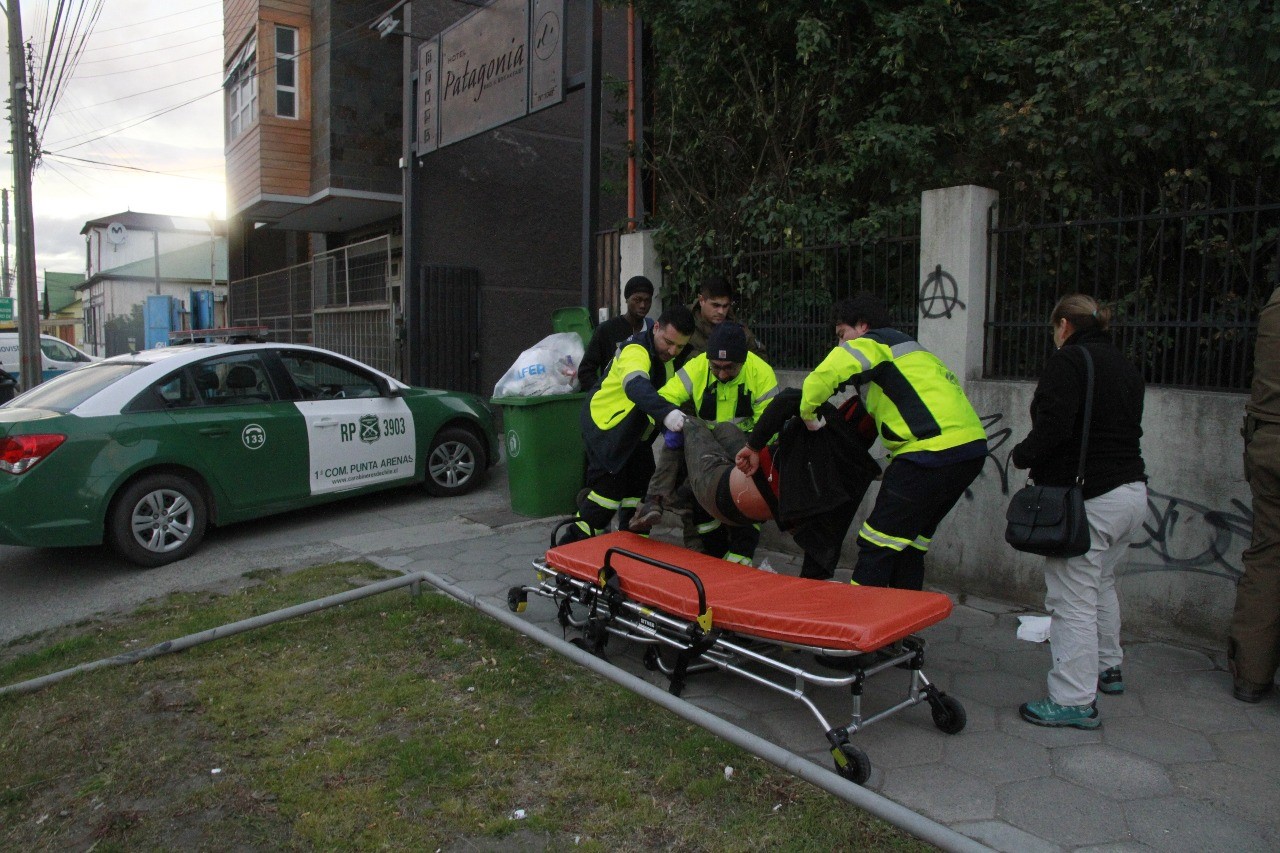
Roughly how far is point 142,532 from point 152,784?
11.1ft

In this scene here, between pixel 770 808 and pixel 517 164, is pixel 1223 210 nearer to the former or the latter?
pixel 770 808

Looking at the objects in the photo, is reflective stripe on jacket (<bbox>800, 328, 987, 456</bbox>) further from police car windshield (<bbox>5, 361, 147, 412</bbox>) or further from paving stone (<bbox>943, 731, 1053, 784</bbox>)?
police car windshield (<bbox>5, 361, 147, 412</bbox>)

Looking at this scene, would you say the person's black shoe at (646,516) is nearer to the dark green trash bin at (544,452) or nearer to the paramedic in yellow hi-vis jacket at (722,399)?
the paramedic in yellow hi-vis jacket at (722,399)

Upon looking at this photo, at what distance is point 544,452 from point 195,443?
2421 mm

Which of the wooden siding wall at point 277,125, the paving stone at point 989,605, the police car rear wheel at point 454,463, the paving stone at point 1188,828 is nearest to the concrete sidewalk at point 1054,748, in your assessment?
the paving stone at point 1188,828

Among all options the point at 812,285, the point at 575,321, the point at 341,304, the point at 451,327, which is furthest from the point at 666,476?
the point at 341,304

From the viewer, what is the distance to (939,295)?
17.0 feet

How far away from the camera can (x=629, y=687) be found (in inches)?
128

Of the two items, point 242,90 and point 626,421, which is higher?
point 242,90

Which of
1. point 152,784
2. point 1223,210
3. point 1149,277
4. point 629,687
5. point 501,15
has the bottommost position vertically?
point 152,784

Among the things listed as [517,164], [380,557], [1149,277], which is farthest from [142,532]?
[517,164]

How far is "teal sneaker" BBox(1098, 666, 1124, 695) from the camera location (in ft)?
12.3

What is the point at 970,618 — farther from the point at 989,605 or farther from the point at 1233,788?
the point at 1233,788

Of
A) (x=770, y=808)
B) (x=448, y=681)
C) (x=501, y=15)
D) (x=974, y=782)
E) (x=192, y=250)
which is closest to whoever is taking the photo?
(x=770, y=808)
